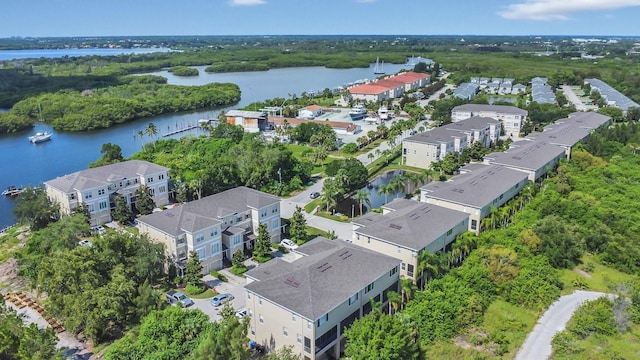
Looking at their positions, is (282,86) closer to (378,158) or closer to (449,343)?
(378,158)

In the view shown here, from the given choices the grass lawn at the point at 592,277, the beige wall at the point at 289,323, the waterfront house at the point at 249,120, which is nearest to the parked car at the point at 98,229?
the beige wall at the point at 289,323

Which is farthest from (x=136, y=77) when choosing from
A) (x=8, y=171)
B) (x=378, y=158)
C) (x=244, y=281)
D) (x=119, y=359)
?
(x=119, y=359)

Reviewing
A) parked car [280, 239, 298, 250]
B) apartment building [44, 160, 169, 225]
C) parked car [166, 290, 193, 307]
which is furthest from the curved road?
apartment building [44, 160, 169, 225]

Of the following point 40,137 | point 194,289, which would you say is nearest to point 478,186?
point 194,289

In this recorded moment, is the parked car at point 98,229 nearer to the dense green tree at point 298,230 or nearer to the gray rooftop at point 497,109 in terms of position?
the dense green tree at point 298,230

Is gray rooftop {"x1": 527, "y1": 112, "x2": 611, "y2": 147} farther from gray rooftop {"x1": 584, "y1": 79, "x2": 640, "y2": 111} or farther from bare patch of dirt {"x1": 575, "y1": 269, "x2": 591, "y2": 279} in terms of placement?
bare patch of dirt {"x1": 575, "y1": 269, "x2": 591, "y2": 279}
